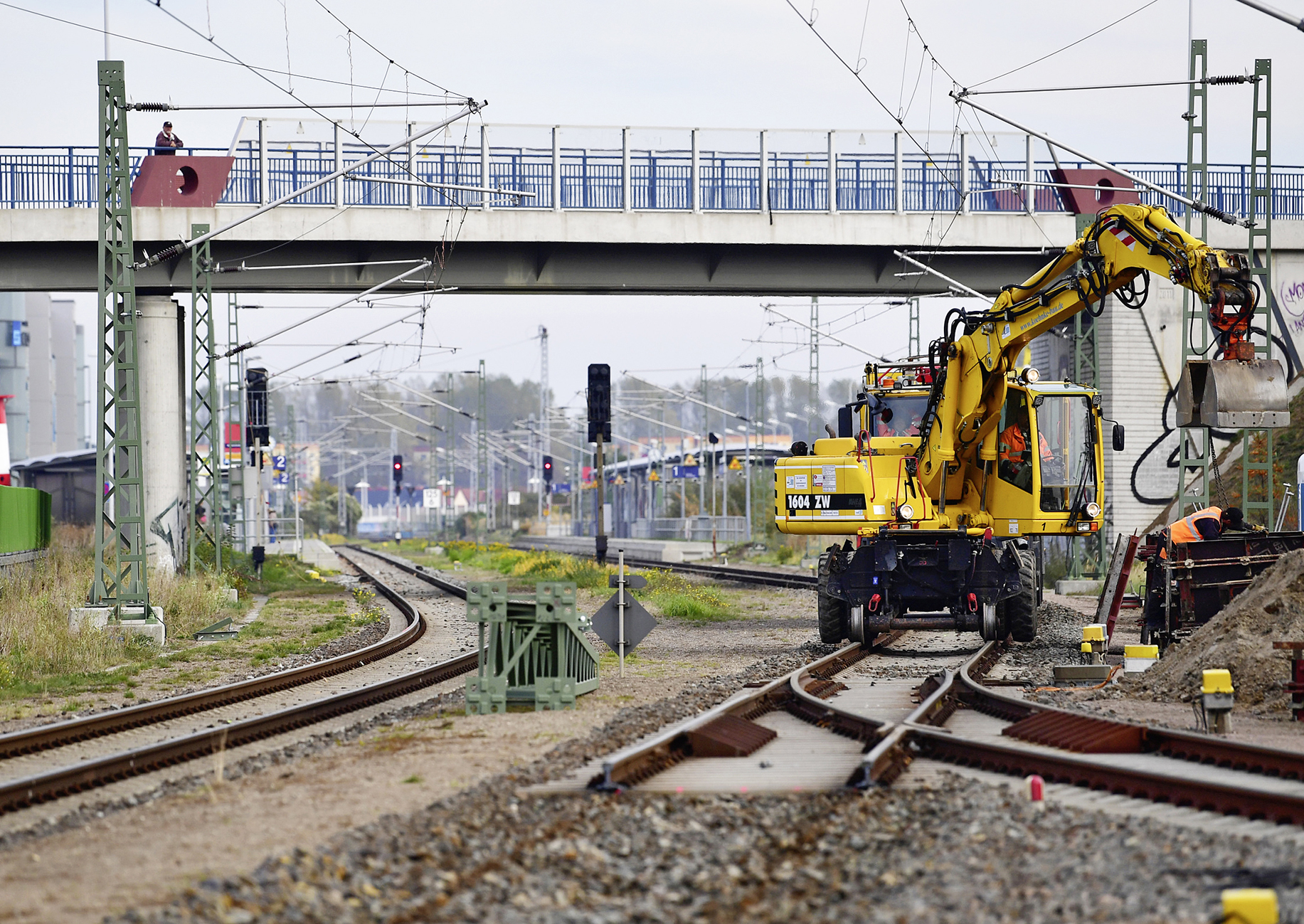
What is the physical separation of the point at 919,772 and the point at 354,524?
477 feet

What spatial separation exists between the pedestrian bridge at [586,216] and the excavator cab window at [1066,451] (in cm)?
1404

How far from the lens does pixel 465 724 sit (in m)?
13.4

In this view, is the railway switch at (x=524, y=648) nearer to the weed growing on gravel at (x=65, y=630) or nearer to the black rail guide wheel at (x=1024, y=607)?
the weed growing on gravel at (x=65, y=630)

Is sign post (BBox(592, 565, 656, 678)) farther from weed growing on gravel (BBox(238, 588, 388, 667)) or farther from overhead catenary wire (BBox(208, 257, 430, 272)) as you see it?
overhead catenary wire (BBox(208, 257, 430, 272))

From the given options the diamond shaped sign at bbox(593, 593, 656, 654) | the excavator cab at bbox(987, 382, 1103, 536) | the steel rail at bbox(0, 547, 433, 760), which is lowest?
the steel rail at bbox(0, 547, 433, 760)

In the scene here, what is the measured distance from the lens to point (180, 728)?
1414cm

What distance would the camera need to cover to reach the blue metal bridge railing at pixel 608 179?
34.4 m

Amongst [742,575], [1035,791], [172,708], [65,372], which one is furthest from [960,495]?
[65,372]

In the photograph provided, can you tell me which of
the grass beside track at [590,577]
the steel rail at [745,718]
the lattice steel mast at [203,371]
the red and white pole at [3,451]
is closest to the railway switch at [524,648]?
the steel rail at [745,718]

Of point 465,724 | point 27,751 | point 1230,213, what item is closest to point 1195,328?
point 1230,213

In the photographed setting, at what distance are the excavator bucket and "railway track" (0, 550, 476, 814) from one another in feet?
29.3

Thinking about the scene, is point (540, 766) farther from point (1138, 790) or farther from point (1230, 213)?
point (1230, 213)

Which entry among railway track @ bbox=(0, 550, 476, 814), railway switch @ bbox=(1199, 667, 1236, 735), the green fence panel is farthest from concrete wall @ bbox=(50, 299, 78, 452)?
railway switch @ bbox=(1199, 667, 1236, 735)

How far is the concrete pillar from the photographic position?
37.2 metres
